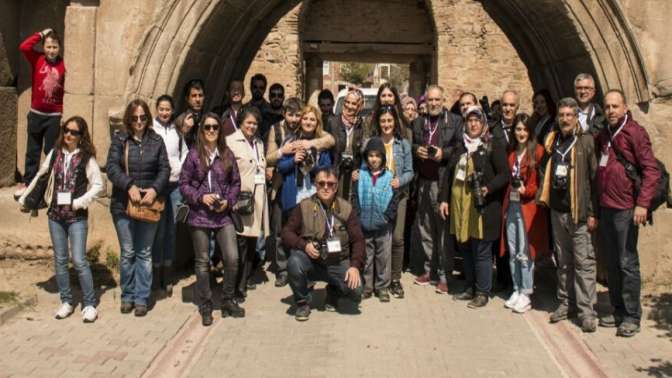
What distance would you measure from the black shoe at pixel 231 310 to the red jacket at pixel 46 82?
10.0 feet

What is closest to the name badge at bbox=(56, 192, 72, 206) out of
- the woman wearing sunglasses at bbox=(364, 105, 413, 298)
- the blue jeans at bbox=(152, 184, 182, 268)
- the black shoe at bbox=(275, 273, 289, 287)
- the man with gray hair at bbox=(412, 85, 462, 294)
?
the blue jeans at bbox=(152, 184, 182, 268)

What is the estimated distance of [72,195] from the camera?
6160 millimetres

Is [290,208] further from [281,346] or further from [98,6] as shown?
[98,6]

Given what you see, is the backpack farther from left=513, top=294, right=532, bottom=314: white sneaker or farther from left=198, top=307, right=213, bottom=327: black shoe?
left=198, top=307, right=213, bottom=327: black shoe

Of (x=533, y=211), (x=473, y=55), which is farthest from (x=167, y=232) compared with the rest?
(x=473, y=55)

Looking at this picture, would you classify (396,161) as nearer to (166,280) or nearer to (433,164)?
(433,164)

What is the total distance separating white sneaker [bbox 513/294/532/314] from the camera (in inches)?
262

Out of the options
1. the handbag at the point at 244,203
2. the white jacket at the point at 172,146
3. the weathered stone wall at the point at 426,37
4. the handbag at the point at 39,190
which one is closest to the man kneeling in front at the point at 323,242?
the handbag at the point at 244,203

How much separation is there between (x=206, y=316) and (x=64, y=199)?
5.02ft

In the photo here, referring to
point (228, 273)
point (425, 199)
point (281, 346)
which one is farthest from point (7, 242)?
point (425, 199)

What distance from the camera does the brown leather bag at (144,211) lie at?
6.30m

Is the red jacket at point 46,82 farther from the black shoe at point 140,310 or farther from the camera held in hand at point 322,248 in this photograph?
the camera held in hand at point 322,248

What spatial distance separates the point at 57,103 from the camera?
7812 mm

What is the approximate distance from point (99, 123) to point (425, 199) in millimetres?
3382
